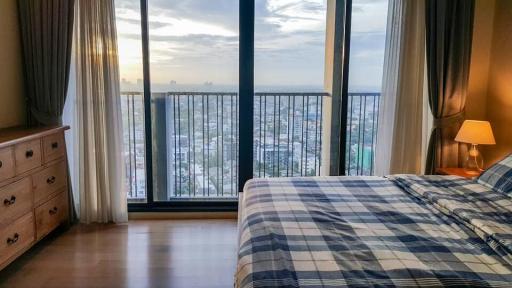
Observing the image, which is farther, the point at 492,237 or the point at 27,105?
the point at 27,105

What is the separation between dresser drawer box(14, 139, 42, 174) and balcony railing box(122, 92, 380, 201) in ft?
3.18

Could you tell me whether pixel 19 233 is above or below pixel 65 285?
above

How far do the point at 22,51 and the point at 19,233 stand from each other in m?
1.54

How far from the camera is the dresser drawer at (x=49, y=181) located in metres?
2.95

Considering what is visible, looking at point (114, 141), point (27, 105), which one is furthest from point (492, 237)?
point (27, 105)

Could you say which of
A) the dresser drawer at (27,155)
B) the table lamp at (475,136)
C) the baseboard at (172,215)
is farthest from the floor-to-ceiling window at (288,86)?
the dresser drawer at (27,155)

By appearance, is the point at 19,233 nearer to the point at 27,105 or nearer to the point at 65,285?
the point at 65,285

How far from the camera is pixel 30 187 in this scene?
2.85m

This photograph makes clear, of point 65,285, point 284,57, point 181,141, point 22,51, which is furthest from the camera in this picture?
point 181,141

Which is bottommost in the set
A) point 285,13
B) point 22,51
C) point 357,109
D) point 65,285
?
point 65,285

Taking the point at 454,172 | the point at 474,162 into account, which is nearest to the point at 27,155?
the point at 454,172

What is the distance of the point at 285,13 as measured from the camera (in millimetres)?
3783

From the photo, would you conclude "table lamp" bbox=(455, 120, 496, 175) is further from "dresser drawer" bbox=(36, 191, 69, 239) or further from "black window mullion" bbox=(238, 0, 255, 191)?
"dresser drawer" bbox=(36, 191, 69, 239)

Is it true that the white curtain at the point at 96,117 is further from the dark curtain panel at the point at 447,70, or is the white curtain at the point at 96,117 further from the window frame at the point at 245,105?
the dark curtain panel at the point at 447,70
